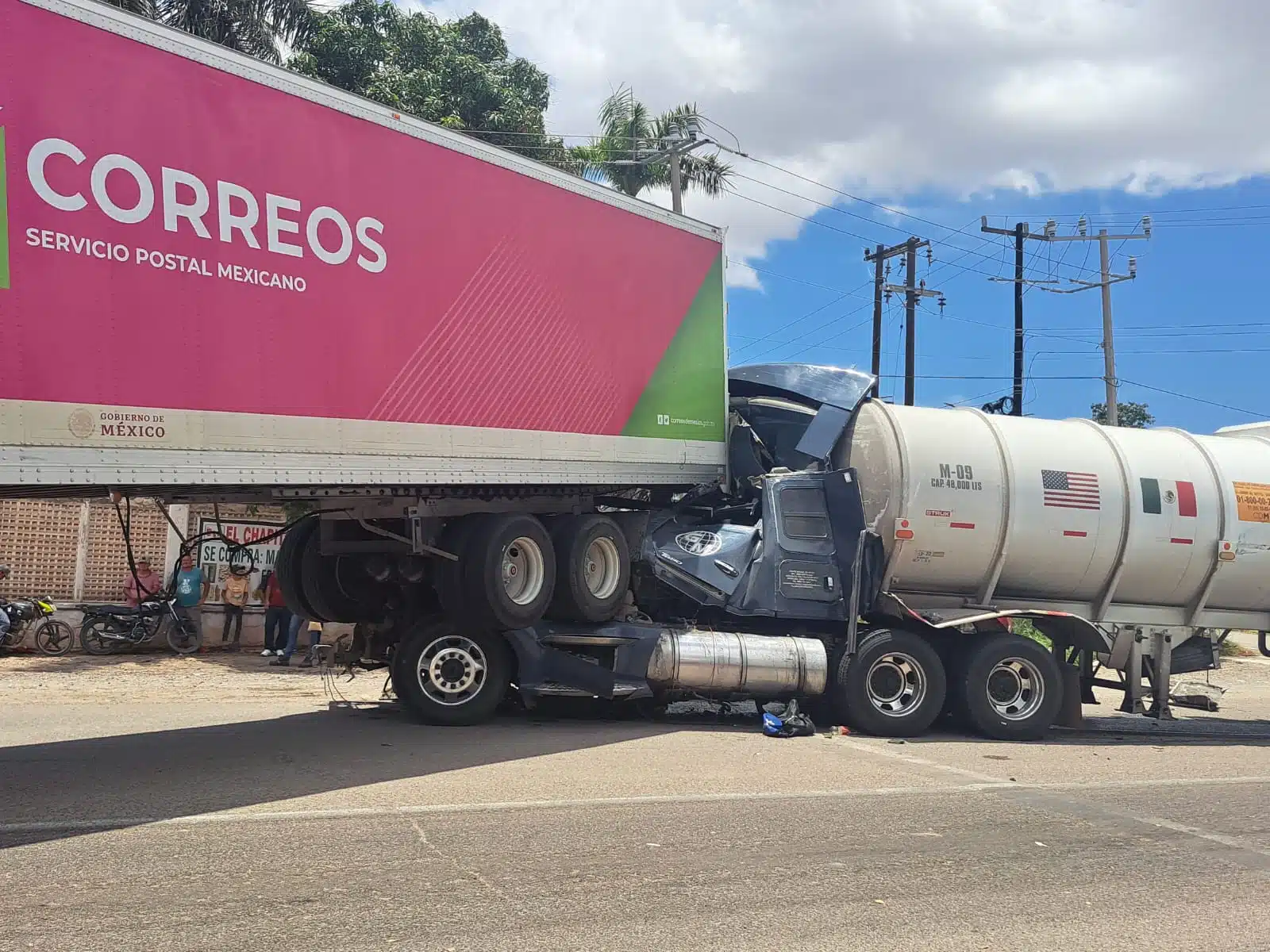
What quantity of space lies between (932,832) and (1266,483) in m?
8.19

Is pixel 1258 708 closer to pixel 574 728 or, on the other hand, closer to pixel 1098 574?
pixel 1098 574

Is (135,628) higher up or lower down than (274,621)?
lower down

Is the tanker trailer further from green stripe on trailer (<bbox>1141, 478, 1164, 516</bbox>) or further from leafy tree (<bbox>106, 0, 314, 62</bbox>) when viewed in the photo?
leafy tree (<bbox>106, 0, 314, 62</bbox>)

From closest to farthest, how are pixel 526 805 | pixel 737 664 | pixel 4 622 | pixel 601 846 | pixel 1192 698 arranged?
pixel 601 846
pixel 526 805
pixel 737 664
pixel 1192 698
pixel 4 622

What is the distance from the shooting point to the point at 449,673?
9.72m

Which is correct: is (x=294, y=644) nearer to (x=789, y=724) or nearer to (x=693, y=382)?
(x=693, y=382)

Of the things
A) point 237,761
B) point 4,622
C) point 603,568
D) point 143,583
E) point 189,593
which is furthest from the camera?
point 143,583

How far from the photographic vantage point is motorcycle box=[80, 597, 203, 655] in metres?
15.6

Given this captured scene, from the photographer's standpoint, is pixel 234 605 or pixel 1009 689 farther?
pixel 234 605

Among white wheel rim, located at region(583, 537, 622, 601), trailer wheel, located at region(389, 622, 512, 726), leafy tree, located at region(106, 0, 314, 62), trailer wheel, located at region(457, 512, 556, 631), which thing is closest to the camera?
trailer wheel, located at region(457, 512, 556, 631)

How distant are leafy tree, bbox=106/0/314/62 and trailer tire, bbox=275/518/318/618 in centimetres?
1313

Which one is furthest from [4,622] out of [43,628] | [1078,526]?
[1078,526]

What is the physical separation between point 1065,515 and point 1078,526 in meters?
0.19

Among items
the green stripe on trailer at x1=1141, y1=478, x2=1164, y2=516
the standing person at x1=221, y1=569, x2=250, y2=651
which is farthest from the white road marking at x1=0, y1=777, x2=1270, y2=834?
the standing person at x1=221, y1=569, x2=250, y2=651
